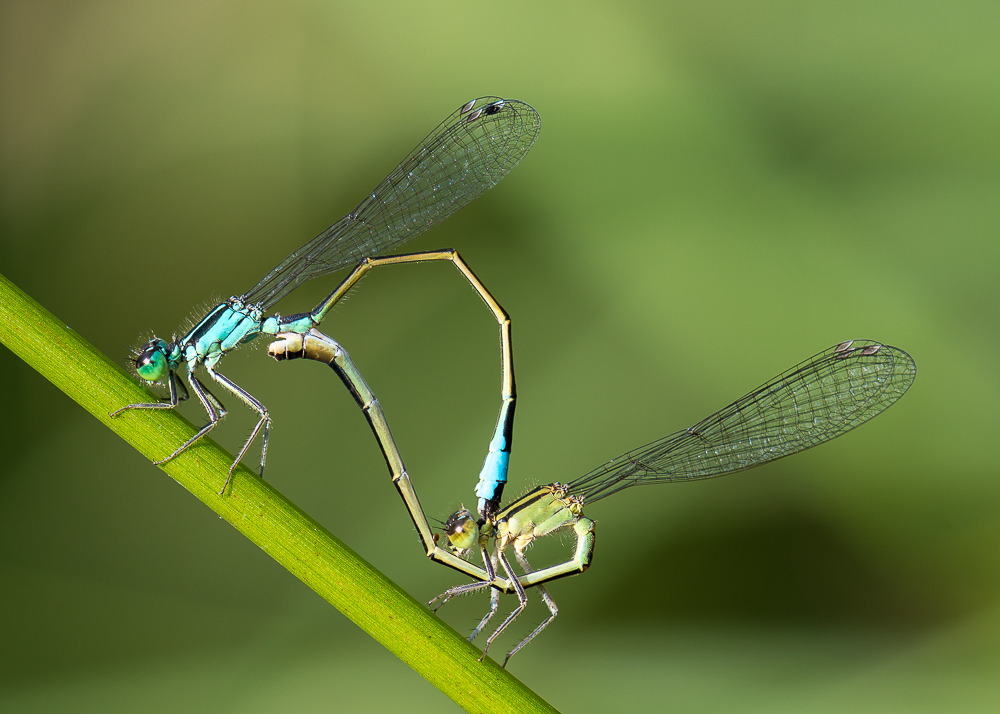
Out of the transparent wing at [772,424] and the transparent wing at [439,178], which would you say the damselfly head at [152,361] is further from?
the transparent wing at [772,424]

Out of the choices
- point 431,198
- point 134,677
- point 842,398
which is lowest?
point 134,677

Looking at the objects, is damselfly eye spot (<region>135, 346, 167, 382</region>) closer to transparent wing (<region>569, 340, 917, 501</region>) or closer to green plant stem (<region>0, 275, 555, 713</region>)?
green plant stem (<region>0, 275, 555, 713</region>)

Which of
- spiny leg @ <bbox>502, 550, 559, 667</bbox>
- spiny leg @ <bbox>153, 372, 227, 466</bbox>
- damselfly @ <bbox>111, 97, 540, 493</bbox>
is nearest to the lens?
spiny leg @ <bbox>153, 372, 227, 466</bbox>

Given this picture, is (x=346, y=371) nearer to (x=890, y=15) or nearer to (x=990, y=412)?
(x=990, y=412)

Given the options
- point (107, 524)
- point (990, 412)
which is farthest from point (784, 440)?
point (107, 524)

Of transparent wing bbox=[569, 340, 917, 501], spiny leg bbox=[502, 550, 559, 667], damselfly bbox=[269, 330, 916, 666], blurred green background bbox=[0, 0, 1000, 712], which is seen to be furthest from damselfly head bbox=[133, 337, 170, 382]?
transparent wing bbox=[569, 340, 917, 501]

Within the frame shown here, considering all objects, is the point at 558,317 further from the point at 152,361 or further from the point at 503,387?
the point at 152,361

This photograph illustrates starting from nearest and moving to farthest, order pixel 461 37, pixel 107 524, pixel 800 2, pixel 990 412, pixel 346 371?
pixel 346 371 < pixel 990 412 < pixel 107 524 < pixel 800 2 < pixel 461 37
